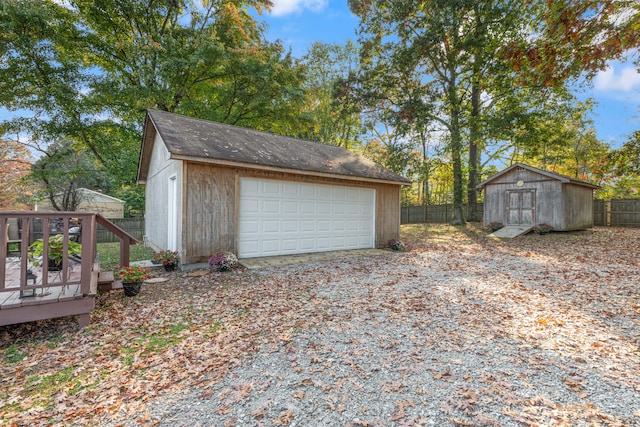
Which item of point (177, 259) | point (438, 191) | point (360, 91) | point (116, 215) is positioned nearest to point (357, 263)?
point (177, 259)

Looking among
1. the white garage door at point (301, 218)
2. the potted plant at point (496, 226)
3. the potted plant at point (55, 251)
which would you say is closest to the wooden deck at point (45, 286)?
the potted plant at point (55, 251)

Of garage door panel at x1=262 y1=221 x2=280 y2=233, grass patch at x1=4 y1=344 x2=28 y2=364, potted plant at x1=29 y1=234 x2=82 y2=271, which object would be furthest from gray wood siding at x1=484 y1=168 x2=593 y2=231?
grass patch at x1=4 y1=344 x2=28 y2=364

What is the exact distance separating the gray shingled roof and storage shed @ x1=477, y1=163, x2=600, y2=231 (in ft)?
23.2

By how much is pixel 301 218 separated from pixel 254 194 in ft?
5.28

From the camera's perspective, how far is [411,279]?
611cm

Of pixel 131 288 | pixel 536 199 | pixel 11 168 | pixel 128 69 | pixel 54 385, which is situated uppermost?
pixel 128 69

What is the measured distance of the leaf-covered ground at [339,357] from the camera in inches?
89.5

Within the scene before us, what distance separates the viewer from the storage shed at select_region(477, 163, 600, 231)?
12.6 m

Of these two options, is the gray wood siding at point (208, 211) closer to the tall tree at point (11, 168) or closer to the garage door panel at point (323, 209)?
the garage door panel at point (323, 209)

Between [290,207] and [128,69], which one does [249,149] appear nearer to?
[290,207]

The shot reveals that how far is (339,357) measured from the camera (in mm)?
3066

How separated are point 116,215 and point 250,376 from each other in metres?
28.8

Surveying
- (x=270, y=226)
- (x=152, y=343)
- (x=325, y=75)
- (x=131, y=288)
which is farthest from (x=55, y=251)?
(x=325, y=75)

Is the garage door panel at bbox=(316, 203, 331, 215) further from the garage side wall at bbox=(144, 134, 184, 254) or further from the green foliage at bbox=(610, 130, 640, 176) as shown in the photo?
the green foliage at bbox=(610, 130, 640, 176)
